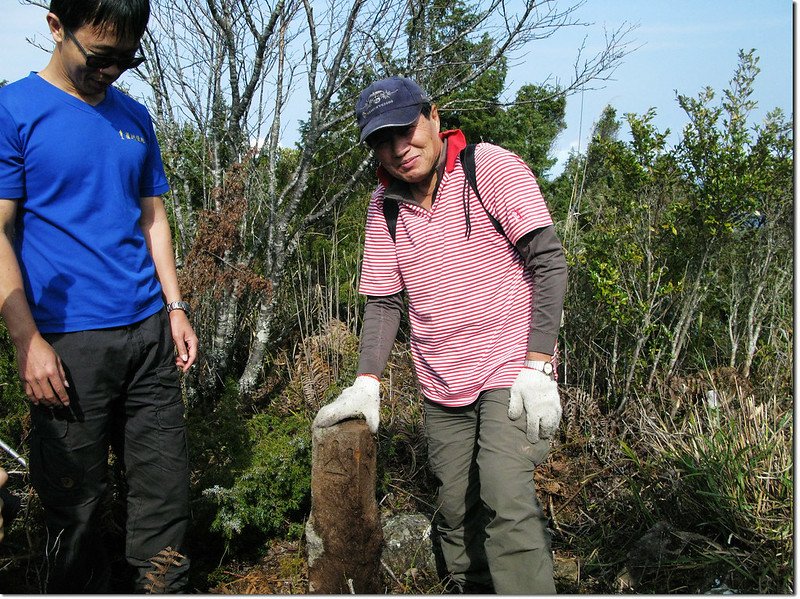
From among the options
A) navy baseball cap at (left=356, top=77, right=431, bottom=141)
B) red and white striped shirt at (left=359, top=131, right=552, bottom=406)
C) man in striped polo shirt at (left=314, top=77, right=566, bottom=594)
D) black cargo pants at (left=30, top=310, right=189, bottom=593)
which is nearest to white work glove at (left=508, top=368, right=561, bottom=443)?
man in striped polo shirt at (left=314, top=77, right=566, bottom=594)

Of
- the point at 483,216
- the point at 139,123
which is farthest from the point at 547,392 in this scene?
the point at 139,123

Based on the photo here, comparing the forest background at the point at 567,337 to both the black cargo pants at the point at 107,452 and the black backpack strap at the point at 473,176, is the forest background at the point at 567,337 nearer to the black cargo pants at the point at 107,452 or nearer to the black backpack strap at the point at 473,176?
the black cargo pants at the point at 107,452

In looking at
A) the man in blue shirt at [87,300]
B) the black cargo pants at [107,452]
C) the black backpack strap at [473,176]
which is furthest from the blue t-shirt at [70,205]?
the black backpack strap at [473,176]

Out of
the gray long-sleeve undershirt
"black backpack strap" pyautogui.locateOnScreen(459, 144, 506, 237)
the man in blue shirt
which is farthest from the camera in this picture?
"black backpack strap" pyautogui.locateOnScreen(459, 144, 506, 237)

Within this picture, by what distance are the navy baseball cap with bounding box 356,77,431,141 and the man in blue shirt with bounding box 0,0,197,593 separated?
0.82m

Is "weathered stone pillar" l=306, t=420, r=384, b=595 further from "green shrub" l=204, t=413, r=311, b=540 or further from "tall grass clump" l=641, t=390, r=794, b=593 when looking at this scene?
"tall grass clump" l=641, t=390, r=794, b=593

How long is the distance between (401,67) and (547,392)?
3020mm

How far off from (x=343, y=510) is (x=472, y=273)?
3.27 feet

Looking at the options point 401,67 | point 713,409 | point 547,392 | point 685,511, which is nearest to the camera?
point 547,392

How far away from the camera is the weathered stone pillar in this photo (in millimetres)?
2393

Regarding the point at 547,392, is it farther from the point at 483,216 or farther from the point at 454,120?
the point at 454,120

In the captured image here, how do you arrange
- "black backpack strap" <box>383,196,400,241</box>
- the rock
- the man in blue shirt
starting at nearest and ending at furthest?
the man in blue shirt → "black backpack strap" <box>383,196,400,241</box> → the rock

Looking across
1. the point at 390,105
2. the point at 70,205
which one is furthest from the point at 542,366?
the point at 70,205

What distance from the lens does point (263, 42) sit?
408 cm
